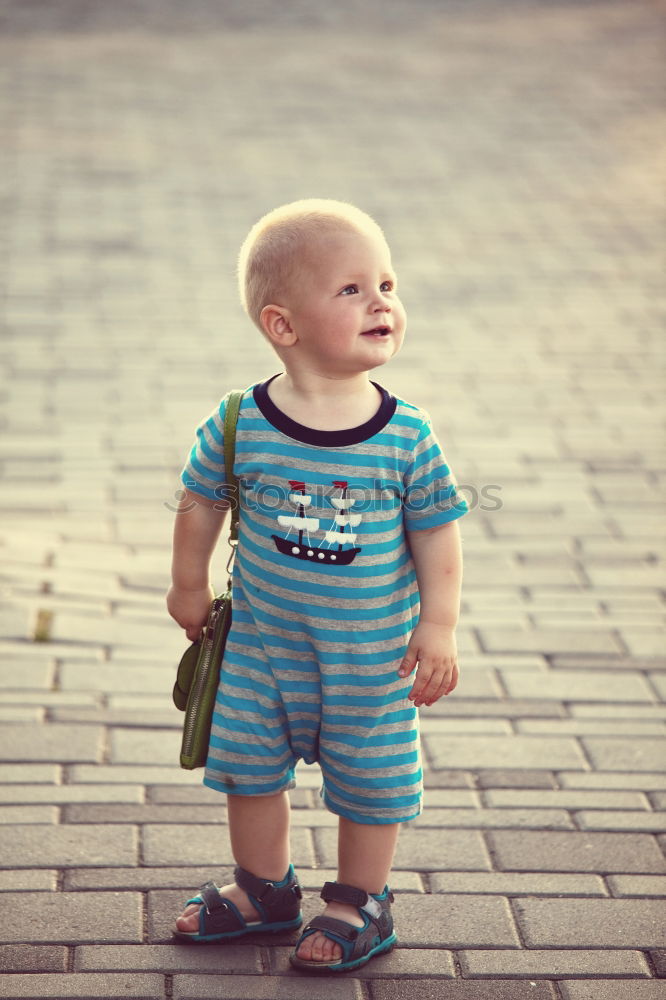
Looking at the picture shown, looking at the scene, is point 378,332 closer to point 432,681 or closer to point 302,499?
point 302,499

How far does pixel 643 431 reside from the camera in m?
5.54

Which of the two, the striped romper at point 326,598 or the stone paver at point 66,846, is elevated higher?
the striped romper at point 326,598

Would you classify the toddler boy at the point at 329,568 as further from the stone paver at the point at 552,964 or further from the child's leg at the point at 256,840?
the stone paver at the point at 552,964

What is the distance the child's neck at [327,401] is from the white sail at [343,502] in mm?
123

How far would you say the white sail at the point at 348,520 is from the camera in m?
2.20

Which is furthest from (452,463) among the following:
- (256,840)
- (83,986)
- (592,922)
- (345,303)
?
(83,986)

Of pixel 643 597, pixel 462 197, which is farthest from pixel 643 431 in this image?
pixel 462 197

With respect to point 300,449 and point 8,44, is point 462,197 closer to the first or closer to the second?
point 8,44

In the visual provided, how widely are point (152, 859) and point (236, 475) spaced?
899 mm

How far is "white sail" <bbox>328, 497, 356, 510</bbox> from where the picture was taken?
220cm

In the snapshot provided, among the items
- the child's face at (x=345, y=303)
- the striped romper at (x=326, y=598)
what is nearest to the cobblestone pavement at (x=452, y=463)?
the striped romper at (x=326, y=598)

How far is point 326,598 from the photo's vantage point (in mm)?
2219

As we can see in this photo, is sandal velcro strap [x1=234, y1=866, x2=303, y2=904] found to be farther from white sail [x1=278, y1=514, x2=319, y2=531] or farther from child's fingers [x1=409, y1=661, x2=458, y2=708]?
white sail [x1=278, y1=514, x2=319, y2=531]

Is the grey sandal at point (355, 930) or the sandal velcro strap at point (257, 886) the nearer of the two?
the grey sandal at point (355, 930)
